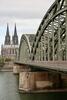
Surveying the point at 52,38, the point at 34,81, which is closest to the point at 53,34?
the point at 52,38

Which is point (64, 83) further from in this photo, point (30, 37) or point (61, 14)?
point (30, 37)

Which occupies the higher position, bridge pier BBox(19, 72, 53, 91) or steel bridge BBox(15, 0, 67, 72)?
steel bridge BBox(15, 0, 67, 72)

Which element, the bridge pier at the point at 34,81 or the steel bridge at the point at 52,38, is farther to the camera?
the bridge pier at the point at 34,81

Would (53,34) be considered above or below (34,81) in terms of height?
above

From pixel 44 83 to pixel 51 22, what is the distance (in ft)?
36.6

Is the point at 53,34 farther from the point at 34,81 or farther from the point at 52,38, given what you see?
the point at 34,81

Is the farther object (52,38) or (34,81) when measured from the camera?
(52,38)

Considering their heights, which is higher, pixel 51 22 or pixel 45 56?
pixel 51 22

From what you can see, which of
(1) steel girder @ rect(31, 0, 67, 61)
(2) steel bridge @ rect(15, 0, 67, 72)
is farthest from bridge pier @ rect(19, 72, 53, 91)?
(1) steel girder @ rect(31, 0, 67, 61)

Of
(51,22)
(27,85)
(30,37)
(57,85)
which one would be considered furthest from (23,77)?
(30,37)

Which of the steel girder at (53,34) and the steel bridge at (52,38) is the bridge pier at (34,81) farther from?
the steel girder at (53,34)

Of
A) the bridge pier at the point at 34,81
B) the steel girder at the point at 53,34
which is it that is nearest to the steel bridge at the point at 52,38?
the steel girder at the point at 53,34

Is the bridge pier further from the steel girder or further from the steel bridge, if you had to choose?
the steel girder

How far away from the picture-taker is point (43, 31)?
244 ft
